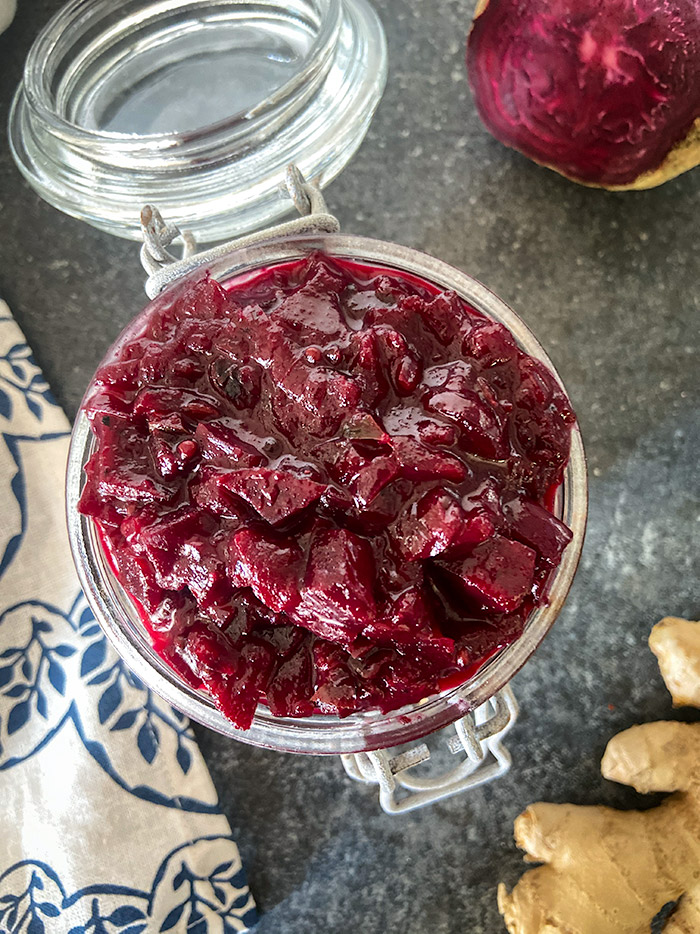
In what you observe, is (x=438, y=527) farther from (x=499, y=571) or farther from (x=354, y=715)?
(x=354, y=715)

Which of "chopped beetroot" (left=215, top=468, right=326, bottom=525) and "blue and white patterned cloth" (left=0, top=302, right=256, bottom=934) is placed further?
"blue and white patterned cloth" (left=0, top=302, right=256, bottom=934)

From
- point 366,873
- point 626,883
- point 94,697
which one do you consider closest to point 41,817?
point 94,697

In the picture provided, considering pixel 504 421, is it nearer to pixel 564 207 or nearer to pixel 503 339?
pixel 503 339

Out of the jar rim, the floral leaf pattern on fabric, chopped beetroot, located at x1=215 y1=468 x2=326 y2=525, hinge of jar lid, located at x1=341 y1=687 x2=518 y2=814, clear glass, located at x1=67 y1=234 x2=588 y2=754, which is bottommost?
the floral leaf pattern on fabric

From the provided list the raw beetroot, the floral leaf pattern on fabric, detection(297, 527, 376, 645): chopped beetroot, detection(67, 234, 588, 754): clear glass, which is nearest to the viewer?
detection(297, 527, 376, 645): chopped beetroot

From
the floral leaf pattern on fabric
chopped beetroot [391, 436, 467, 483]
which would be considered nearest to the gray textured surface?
the floral leaf pattern on fabric

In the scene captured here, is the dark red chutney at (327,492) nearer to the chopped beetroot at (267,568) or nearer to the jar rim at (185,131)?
the chopped beetroot at (267,568)

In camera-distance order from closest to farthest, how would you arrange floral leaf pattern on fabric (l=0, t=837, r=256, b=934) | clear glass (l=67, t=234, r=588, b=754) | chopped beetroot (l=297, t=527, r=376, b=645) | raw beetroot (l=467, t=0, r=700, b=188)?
chopped beetroot (l=297, t=527, r=376, b=645) < clear glass (l=67, t=234, r=588, b=754) < raw beetroot (l=467, t=0, r=700, b=188) < floral leaf pattern on fabric (l=0, t=837, r=256, b=934)

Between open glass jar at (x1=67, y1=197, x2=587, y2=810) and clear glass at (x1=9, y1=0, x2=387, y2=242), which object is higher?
clear glass at (x1=9, y1=0, x2=387, y2=242)

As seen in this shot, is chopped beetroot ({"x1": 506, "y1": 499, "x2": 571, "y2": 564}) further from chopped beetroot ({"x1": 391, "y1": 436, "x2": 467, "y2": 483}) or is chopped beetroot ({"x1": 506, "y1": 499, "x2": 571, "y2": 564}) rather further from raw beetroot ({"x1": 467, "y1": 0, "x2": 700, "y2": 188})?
raw beetroot ({"x1": 467, "y1": 0, "x2": 700, "y2": 188})
